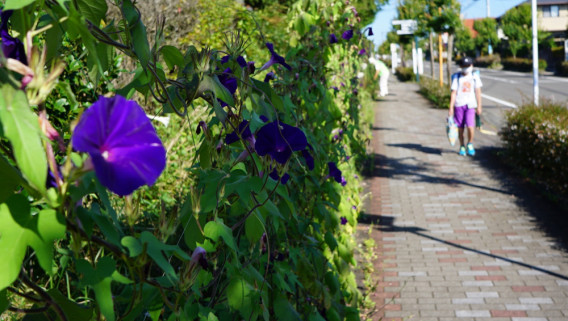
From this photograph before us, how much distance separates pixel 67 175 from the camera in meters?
0.77

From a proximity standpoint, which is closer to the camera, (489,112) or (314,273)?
(314,273)

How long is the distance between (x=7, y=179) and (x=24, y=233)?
0.10 m

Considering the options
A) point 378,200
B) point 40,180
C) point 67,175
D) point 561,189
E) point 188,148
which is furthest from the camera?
point 378,200

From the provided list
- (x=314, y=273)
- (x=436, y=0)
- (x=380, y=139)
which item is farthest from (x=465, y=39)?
(x=314, y=273)

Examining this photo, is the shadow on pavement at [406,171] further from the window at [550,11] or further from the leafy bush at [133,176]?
the window at [550,11]

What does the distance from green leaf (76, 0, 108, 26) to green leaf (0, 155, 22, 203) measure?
1.21 feet

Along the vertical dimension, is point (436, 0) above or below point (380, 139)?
above

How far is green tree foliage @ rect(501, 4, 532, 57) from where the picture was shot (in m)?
67.3

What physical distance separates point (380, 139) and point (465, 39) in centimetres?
8283

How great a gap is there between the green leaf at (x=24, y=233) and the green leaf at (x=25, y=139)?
11 centimetres

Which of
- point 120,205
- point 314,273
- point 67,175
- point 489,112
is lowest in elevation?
point 489,112

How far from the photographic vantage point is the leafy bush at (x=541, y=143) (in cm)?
770

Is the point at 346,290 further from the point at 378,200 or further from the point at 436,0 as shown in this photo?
the point at 436,0

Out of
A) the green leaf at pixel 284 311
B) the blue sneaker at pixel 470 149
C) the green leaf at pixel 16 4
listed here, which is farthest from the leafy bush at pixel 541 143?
the green leaf at pixel 16 4
